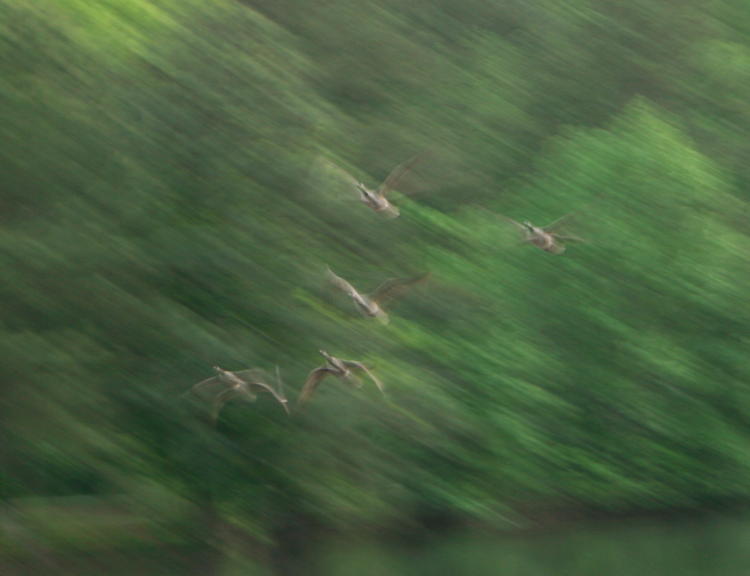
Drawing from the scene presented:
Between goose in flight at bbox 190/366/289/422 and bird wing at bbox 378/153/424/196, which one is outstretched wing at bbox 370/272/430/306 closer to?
bird wing at bbox 378/153/424/196

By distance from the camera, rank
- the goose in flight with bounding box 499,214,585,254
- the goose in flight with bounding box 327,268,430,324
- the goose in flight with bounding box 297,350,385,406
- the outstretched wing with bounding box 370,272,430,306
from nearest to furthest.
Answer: the goose in flight with bounding box 297,350,385,406 → the goose in flight with bounding box 327,268,430,324 → the outstretched wing with bounding box 370,272,430,306 → the goose in flight with bounding box 499,214,585,254

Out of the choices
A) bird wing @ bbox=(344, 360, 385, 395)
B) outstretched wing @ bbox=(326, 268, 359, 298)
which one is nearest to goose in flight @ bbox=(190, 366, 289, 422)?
bird wing @ bbox=(344, 360, 385, 395)

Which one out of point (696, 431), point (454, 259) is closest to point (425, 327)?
point (454, 259)

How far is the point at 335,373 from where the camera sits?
6.75 meters

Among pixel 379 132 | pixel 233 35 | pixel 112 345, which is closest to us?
pixel 112 345

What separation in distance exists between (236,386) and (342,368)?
0.57 m

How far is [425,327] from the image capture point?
749cm

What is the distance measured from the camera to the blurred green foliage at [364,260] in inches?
266

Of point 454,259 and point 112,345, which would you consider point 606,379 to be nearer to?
point 454,259

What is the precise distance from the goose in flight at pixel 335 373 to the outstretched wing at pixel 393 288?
17.4 inches

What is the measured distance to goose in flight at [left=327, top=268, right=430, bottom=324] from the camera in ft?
22.5

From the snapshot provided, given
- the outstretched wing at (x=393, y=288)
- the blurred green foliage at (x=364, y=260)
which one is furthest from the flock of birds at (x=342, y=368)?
the blurred green foliage at (x=364, y=260)

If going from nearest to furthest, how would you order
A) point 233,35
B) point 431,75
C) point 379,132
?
point 233,35 → point 379,132 → point 431,75

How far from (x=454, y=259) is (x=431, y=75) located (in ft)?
4.98
